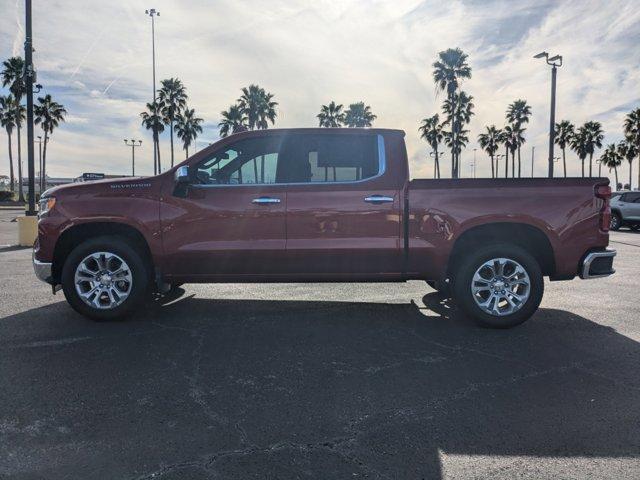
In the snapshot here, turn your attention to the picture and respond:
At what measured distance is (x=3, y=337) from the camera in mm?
4723

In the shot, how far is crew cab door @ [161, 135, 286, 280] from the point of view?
516 cm

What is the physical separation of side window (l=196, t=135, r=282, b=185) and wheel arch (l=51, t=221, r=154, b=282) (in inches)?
35.3

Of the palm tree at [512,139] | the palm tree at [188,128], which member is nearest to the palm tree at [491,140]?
the palm tree at [512,139]

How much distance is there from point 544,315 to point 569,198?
1.47m

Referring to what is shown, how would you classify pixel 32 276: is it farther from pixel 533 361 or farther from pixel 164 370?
pixel 533 361

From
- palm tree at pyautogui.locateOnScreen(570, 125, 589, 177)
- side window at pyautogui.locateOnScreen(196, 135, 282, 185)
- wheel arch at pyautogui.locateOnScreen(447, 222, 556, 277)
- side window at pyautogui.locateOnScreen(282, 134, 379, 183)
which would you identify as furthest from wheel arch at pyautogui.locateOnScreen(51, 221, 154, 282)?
palm tree at pyautogui.locateOnScreen(570, 125, 589, 177)

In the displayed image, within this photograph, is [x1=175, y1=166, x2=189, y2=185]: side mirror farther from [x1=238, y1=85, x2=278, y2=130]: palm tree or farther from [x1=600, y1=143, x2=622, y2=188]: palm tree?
[x1=600, y1=143, x2=622, y2=188]: palm tree

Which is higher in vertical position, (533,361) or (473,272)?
(473,272)

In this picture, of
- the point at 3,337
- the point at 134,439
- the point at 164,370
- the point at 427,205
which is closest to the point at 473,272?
the point at 427,205

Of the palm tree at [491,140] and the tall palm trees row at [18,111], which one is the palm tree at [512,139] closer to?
the palm tree at [491,140]

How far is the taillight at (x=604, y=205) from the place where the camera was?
16.5 ft

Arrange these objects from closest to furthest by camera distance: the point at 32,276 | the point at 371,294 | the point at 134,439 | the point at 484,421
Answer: the point at 134,439
the point at 484,421
the point at 371,294
the point at 32,276

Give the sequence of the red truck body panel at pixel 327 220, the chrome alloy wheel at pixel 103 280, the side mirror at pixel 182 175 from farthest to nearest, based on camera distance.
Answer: the chrome alloy wheel at pixel 103 280 < the red truck body panel at pixel 327 220 < the side mirror at pixel 182 175

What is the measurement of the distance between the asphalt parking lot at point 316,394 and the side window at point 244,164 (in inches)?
59.2
